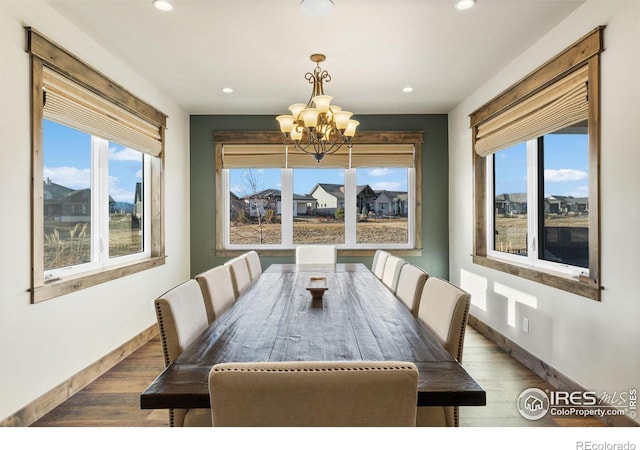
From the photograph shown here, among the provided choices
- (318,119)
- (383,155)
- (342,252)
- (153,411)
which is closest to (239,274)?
(153,411)

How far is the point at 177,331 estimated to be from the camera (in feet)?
5.32

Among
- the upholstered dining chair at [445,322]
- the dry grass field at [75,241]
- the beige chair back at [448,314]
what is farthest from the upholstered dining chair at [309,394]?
the dry grass field at [75,241]

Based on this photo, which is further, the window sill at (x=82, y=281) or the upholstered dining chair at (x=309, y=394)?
the window sill at (x=82, y=281)

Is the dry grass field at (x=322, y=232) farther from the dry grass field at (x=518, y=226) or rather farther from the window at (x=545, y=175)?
the dry grass field at (x=518, y=226)

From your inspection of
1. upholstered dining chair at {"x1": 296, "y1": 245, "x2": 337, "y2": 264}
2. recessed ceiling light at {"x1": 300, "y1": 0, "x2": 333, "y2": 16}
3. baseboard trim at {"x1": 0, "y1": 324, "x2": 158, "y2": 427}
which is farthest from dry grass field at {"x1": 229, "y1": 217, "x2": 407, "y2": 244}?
recessed ceiling light at {"x1": 300, "y1": 0, "x2": 333, "y2": 16}

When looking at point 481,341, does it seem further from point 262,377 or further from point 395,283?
point 262,377

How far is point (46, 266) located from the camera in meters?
2.62

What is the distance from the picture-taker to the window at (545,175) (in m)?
2.41

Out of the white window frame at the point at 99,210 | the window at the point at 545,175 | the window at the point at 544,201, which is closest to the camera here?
the window at the point at 545,175

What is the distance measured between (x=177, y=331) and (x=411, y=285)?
1408 mm

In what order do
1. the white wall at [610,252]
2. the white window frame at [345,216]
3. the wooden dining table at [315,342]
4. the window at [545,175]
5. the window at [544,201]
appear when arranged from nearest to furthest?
the wooden dining table at [315,342], the white wall at [610,252], the window at [545,175], the window at [544,201], the white window frame at [345,216]

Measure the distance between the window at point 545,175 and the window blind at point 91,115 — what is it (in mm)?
3337

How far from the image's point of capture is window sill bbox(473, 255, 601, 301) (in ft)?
7.70

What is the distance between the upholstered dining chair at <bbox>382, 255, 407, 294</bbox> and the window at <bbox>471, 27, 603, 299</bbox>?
1041mm
